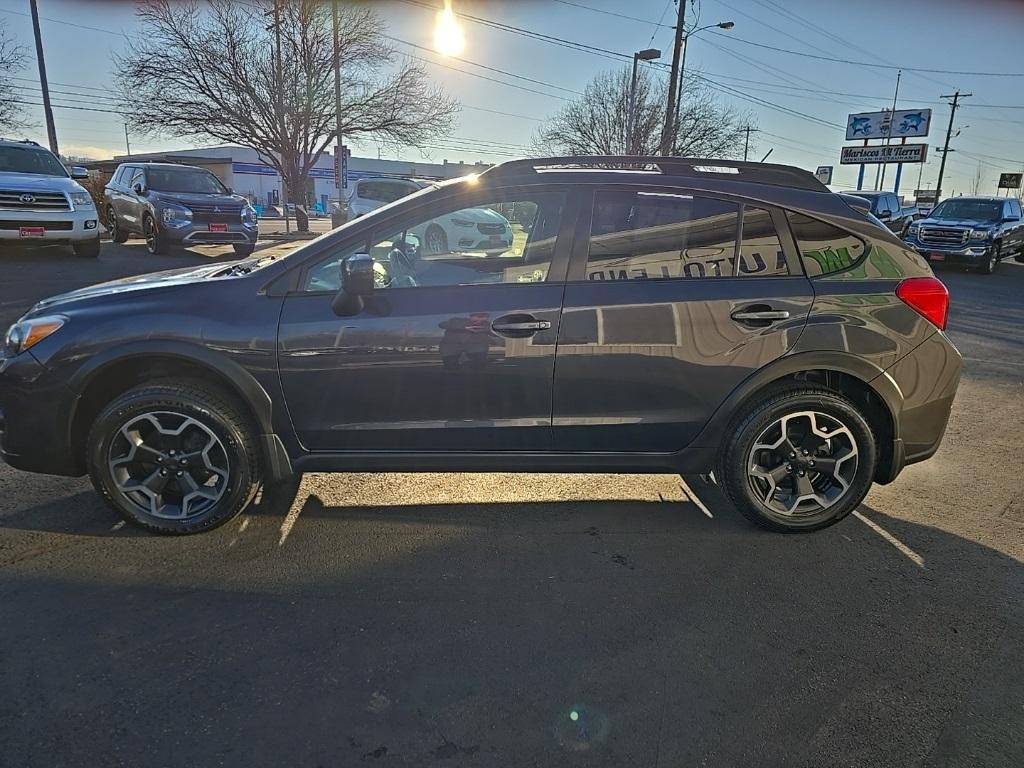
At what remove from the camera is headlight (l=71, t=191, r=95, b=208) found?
37.9 feet

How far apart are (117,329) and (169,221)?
1166 centimetres

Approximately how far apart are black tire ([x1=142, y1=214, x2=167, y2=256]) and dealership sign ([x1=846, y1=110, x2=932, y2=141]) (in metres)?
Answer: 51.0

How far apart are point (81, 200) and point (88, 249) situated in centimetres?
109

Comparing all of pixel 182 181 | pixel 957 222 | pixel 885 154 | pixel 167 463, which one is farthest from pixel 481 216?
pixel 885 154

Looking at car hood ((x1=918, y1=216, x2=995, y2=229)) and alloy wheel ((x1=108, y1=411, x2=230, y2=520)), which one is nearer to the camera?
alloy wheel ((x1=108, y1=411, x2=230, y2=520))

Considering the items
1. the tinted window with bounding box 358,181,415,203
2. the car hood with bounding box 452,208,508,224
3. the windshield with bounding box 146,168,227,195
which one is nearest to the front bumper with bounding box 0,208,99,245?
the windshield with bounding box 146,168,227,195

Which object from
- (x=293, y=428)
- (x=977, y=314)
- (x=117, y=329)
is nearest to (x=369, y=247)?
(x=293, y=428)

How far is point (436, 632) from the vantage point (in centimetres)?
252

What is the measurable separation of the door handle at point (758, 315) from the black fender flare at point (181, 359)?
229 centimetres

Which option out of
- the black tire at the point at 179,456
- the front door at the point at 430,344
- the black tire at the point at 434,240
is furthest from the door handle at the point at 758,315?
the black tire at the point at 179,456

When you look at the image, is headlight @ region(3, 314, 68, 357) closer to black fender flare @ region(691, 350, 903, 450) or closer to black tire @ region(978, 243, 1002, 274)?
black fender flare @ region(691, 350, 903, 450)

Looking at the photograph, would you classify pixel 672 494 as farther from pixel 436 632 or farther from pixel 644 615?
pixel 436 632

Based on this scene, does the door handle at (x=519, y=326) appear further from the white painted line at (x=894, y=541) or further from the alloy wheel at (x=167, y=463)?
the white painted line at (x=894, y=541)

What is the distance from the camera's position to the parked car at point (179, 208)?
13.1 meters
